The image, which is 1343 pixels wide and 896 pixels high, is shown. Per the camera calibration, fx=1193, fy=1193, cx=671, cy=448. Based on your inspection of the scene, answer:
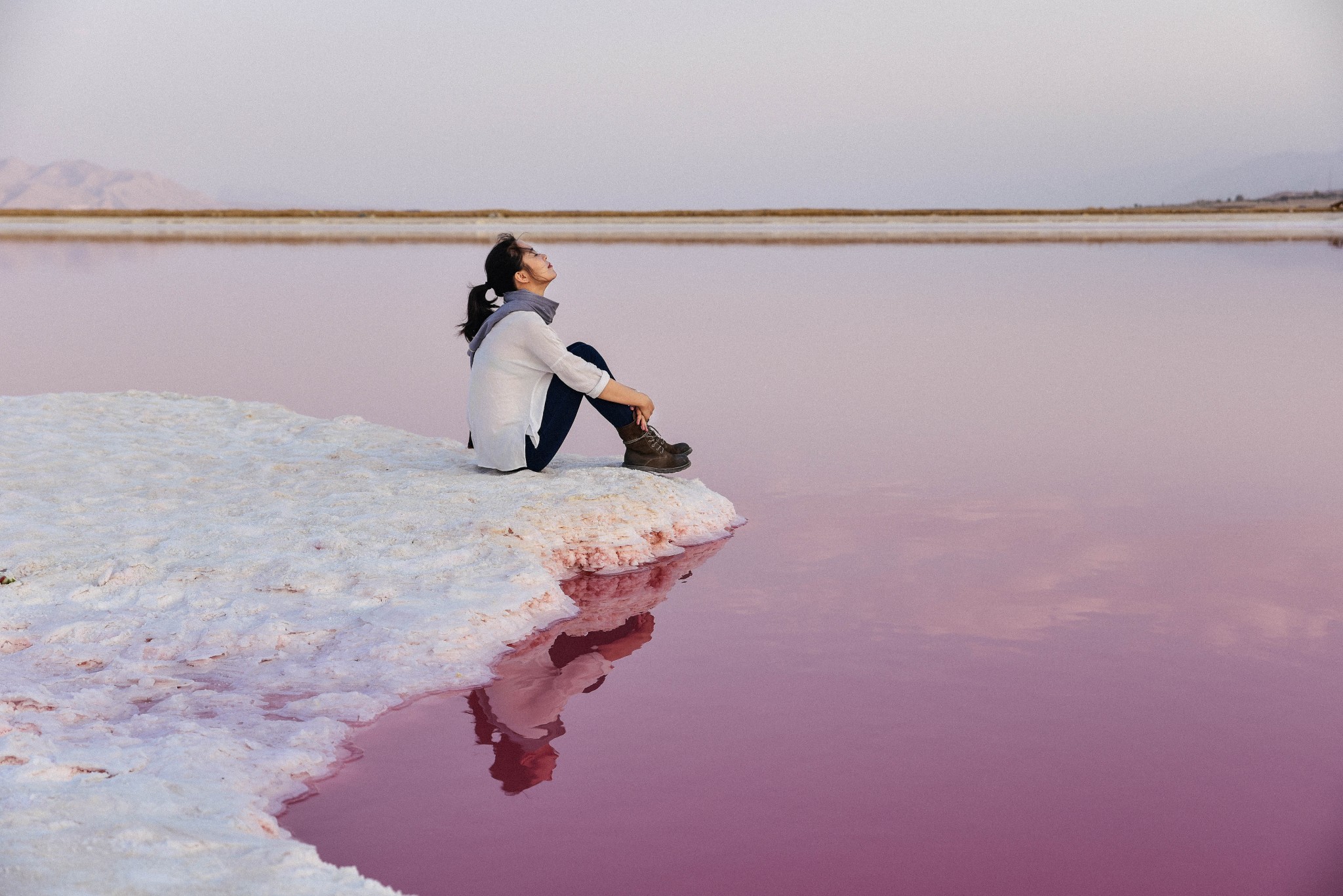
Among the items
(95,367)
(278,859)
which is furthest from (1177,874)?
(95,367)

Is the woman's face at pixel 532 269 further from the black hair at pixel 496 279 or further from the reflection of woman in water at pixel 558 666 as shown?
the reflection of woman in water at pixel 558 666

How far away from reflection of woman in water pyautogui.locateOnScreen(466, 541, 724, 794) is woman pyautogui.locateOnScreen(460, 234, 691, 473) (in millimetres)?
1221

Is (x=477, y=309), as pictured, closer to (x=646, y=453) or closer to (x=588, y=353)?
(x=588, y=353)

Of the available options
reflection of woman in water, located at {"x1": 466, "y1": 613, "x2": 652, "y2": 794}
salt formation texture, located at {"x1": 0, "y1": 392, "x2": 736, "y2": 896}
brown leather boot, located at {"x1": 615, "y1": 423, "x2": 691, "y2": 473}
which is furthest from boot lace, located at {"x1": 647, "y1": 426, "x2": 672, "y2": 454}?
reflection of woman in water, located at {"x1": 466, "y1": 613, "x2": 652, "y2": 794}

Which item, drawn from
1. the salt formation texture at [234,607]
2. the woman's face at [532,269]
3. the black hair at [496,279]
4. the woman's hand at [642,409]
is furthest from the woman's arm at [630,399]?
the black hair at [496,279]

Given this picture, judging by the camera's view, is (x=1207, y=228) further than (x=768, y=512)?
Yes

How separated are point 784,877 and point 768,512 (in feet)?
14.7

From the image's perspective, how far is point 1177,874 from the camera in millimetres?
3467

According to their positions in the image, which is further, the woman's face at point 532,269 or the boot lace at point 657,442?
the boot lace at point 657,442

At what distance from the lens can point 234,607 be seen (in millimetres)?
5445

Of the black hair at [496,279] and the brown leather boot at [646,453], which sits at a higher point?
the black hair at [496,279]

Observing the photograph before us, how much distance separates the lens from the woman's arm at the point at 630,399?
286 inches

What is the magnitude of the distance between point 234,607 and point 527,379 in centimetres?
250

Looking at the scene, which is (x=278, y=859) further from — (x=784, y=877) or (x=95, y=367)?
(x=95, y=367)
